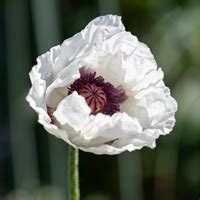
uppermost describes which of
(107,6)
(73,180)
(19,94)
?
(107,6)

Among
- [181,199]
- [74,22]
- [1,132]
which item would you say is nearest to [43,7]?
[74,22]

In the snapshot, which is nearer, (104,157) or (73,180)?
(73,180)

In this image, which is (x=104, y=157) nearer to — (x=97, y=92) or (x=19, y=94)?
(x=19, y=94)

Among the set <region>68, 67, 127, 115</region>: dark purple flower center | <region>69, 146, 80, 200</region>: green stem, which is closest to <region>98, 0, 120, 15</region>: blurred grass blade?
<region>68, 67, 127, 115</region>: dark purple flower center

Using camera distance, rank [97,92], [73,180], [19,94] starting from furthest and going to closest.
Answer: [19,94] → [97,92] → [73,180]

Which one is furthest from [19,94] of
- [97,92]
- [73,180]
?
[73,180]

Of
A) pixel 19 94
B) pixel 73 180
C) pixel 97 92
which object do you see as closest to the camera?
pixel 73 180

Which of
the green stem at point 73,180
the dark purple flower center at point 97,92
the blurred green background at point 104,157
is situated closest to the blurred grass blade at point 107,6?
the blurred green background at point 104,157

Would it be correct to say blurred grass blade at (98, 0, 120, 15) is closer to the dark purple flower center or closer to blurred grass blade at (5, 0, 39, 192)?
blurred grass blade at (5, 0, 39, 192)
